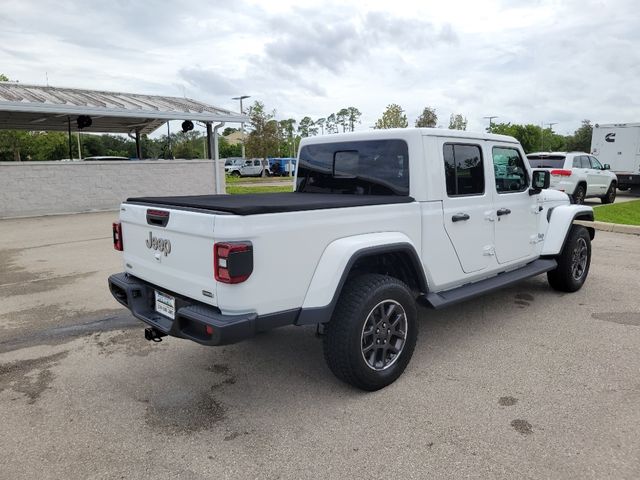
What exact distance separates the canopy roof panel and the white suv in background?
33.6ft

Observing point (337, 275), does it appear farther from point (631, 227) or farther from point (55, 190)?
point (55, 190)

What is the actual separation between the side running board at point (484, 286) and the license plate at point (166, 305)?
1891 mm

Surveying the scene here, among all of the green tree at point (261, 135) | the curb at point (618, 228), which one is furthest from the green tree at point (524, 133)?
the curb at point (618, 228)

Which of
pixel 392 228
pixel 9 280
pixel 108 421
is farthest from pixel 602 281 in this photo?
pixel 9 280

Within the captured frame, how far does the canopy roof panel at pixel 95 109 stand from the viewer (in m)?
13.3

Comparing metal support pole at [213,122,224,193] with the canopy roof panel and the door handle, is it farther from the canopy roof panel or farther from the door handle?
the door handle

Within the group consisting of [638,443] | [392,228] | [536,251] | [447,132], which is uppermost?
[447,132]

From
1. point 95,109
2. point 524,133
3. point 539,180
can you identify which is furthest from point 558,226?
point 524,133

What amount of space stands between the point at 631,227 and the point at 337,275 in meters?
9.27

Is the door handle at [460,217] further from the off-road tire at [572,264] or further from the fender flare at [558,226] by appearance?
the off-road tire at [572,264]

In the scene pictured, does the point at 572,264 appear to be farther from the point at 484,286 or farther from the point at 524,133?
the point at 524,133

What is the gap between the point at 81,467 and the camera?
259 cm

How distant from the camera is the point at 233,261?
2639 mm

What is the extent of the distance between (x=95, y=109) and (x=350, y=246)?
42.9 ft
